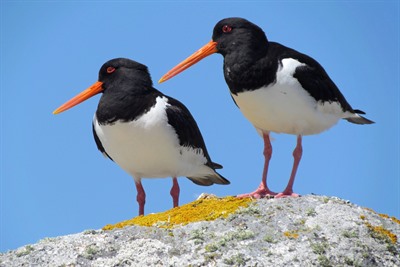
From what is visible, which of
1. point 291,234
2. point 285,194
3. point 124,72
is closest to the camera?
point 291,234

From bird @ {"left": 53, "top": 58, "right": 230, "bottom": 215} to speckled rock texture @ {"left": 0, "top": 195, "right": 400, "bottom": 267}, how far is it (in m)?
2.53

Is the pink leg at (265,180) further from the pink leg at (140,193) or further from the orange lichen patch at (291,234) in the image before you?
the pink leg at (140,193)

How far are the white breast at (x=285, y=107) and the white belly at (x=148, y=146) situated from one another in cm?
138

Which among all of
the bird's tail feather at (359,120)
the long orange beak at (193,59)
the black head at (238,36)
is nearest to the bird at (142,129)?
the long orange beak at (193,59)

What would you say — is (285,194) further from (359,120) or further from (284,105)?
(359,120)

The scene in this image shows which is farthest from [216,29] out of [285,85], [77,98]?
[77,98]

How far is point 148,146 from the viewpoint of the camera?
11117mm

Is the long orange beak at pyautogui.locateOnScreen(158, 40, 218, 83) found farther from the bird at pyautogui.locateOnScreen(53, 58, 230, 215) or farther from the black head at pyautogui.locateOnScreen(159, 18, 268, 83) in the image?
the bird at pyautogui.locateOnScreen(53, 58, 230, 215)

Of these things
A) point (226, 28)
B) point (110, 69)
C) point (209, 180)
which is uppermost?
point (226, 28)

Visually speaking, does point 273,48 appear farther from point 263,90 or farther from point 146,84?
point 146,84

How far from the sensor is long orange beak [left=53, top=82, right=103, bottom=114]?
39.2 ft

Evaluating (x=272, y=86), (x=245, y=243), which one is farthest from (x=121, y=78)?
(x=245, y=243)

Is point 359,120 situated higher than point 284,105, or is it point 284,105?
point 284,105

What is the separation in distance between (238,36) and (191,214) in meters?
2.68
